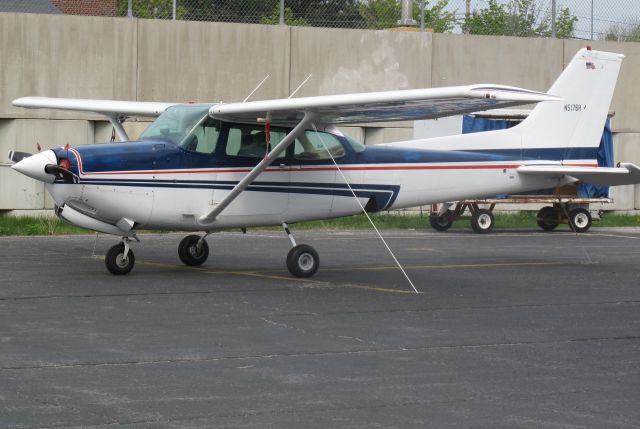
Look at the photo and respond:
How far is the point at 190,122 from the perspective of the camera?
46.5ft

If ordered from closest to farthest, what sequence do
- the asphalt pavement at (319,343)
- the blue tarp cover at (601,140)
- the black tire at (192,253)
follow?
1. the asphalt pavement at (319,343)
2. the black tire at (192,253)
3. the blue tarp cover at (601,140)

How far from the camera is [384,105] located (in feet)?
43.5

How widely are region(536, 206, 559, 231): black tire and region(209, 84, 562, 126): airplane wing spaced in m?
10.4

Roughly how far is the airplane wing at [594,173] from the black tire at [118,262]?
239 inches

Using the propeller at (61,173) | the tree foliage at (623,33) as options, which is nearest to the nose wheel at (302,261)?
the propeller at (61,173)

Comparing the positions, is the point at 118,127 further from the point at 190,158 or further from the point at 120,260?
the point at 120,260

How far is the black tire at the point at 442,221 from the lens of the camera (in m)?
23.5

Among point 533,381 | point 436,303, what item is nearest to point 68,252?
point 436,303

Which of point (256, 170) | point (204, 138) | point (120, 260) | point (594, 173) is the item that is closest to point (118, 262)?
point (120, 260)

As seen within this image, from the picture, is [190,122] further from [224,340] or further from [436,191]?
[224,340]

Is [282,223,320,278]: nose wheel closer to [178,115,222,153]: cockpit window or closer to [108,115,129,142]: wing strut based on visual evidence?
[178,115,222,153]: cockpit window

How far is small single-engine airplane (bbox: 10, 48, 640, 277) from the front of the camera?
13211 millimetres

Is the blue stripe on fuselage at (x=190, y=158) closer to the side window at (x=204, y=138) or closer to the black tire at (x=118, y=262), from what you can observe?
the side window at (x=204, y=138)

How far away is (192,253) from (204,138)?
207 cm
